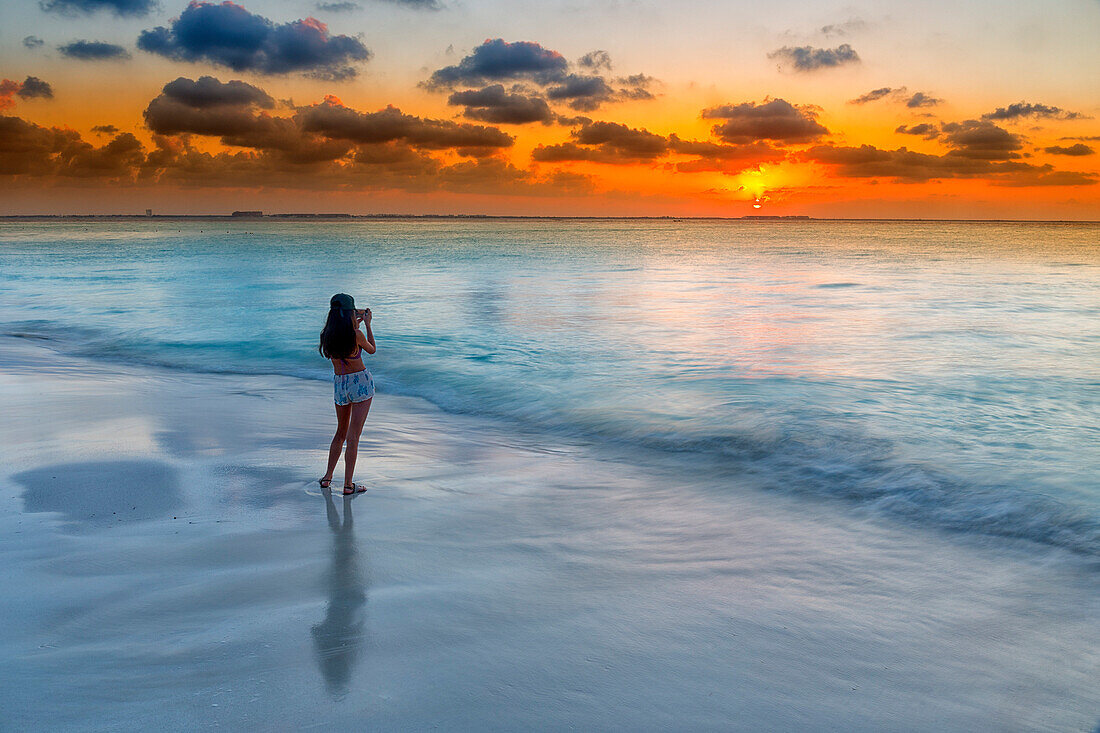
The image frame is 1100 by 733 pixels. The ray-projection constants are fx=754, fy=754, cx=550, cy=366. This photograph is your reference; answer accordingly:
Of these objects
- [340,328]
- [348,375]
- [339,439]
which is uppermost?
[340,328]

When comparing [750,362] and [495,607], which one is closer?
[495,607]

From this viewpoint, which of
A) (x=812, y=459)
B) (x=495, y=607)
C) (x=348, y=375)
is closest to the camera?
(x=495, y=607)

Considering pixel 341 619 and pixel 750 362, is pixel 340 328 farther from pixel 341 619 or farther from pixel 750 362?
pixel 750 362

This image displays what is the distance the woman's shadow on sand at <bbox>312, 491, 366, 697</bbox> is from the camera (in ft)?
11.8

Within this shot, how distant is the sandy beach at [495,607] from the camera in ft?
11.2

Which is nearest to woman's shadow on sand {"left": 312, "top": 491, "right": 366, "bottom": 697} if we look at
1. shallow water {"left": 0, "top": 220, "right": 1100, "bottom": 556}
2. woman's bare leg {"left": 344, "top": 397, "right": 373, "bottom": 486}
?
woman's bare leg {"left": 344, "top": 397, "right": 373, "bottom": 486}

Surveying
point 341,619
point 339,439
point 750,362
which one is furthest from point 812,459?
point 750,362

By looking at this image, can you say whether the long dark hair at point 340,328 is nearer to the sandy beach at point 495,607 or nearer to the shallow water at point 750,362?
the sandy beach at point 495,607

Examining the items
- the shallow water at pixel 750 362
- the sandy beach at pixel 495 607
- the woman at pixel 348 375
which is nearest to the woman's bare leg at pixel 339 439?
the woman at pixel 348 375

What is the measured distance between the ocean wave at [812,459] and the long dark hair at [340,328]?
154 inches

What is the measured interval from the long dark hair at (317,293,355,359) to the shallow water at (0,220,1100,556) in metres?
3.84

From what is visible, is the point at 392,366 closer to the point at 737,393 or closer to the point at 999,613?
the point at 737,393

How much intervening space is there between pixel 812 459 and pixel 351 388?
4.96 metres

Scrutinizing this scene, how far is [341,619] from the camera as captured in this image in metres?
4.12
